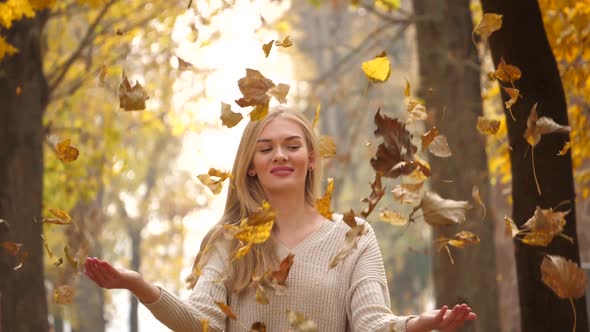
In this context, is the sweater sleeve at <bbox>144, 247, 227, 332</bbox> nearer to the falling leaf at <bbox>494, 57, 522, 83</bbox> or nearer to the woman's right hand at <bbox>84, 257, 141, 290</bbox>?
the woman's right hand at <bbox>84, 257, 141, 290</bbox>

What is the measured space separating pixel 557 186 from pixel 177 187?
25143 millimetres

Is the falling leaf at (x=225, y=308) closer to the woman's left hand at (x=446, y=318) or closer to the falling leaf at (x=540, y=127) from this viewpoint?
the woman's left hand at (x=446, y=318)

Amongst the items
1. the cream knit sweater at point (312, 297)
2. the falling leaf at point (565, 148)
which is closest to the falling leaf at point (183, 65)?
the cream knit sweater at point (312, 297)

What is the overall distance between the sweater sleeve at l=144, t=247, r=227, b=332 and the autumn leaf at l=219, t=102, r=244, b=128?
0.60m

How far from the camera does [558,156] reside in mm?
4922

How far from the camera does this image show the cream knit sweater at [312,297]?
398 cm

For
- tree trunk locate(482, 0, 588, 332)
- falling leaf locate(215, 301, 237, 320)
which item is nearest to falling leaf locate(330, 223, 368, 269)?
falling leaf locate(215, 301, 237, 320)

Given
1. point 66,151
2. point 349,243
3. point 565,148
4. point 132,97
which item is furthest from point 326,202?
point 565,148

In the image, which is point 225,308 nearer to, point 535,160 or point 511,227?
point 511,227

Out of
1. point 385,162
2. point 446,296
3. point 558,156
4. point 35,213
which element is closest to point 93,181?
point 35,213

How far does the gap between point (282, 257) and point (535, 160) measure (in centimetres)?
140

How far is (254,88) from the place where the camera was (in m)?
3.79

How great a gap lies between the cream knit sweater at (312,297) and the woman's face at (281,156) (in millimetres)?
259

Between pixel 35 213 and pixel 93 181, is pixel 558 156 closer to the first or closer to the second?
pixel 35 213
